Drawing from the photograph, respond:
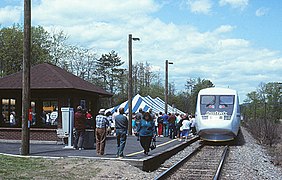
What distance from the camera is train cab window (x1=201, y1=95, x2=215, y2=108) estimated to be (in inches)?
1040

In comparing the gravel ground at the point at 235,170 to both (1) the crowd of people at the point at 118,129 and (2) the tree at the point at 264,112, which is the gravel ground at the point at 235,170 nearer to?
(1) the crowd of people at the point at 118,129

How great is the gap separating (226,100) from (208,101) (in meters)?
1.00

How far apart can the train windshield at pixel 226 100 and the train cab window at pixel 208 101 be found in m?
0.44

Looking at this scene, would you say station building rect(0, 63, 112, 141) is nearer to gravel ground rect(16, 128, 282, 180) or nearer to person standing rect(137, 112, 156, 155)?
person standing rect(137, 112, 156, 155)

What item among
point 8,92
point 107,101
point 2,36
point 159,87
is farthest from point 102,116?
point 159,87

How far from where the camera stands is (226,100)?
2655 centimetres

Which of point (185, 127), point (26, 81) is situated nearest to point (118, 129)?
point (26, 81)

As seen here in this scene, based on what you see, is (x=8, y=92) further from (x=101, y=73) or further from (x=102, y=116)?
(x=101, y=73)

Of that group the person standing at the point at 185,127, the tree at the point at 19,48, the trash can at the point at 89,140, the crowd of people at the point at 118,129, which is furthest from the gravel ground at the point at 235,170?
the tree at the point at 19,48

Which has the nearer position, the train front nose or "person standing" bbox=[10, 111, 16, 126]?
the train front nose

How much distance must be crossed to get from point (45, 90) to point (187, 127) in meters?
8.86

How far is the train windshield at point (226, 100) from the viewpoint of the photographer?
26.4 metres

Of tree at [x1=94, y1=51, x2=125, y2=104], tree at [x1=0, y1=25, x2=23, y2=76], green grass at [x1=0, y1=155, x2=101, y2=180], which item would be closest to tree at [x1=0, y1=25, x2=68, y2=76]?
tree at [x1=0, y1=25, x2=23, y2=76]

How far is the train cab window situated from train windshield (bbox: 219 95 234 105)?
44 centimetres
